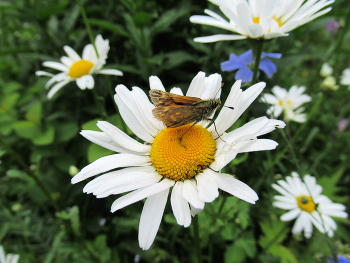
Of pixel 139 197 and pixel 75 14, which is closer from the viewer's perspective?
pixel 139 197

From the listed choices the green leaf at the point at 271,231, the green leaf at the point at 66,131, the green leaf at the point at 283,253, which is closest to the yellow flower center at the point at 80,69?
the green leaf at the point at 66,131

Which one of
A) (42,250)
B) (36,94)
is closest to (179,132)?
(42,250)

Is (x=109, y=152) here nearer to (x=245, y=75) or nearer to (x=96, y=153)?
(x=96, y=153)

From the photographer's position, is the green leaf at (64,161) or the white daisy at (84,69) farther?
the green leaf at (64,161)

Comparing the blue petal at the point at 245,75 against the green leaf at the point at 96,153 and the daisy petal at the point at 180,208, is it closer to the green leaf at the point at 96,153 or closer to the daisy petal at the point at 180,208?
the daisy petal at the point at 180,208

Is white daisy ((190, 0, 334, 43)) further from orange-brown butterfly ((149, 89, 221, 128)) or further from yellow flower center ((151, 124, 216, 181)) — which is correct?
yellow flower center ((151, 124, 216, 181))

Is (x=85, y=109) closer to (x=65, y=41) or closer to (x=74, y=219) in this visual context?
(x=65, y=41)
